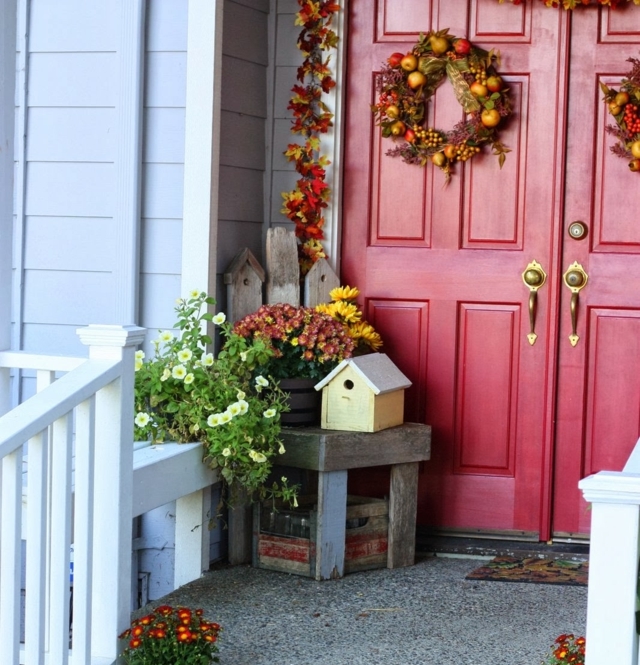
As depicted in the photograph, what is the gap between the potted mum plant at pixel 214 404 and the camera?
11.2ft

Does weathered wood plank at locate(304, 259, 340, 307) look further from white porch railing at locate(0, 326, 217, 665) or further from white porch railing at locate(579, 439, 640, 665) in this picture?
white porch railing at locate(579, 439, 640, 665)

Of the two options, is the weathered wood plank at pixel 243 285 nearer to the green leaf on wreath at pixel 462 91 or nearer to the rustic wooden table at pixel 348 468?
the rustic wooden table at pixel 348 468

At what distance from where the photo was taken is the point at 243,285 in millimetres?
3807

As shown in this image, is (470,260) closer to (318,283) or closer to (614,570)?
(318,283)

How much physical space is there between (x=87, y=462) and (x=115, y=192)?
150 centimetres

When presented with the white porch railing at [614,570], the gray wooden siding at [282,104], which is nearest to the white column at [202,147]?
the gray wooden siding at [282,104]

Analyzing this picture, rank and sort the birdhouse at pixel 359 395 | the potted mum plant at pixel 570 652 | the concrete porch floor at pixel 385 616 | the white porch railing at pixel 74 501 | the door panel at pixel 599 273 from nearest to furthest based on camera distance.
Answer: the white porch railing at pixel 74 501 → the potted mum plant at pixel 570 652 → the concrete porch floor at pixel 385 616 → the birdhouse at pixel 359 395 → the door panel at pixel 599 273

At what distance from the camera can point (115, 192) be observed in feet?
12.6

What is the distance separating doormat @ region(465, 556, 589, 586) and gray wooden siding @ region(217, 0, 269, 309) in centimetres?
126

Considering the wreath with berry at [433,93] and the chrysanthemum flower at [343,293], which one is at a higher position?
the wreath with berry at [433,93]

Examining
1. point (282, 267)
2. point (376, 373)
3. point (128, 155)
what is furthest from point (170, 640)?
point (128, 155)

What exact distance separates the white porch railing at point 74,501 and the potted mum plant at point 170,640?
0.06m

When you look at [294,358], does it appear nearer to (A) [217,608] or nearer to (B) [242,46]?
(A) [217,608]

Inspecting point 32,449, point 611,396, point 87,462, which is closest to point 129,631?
point 87,462
